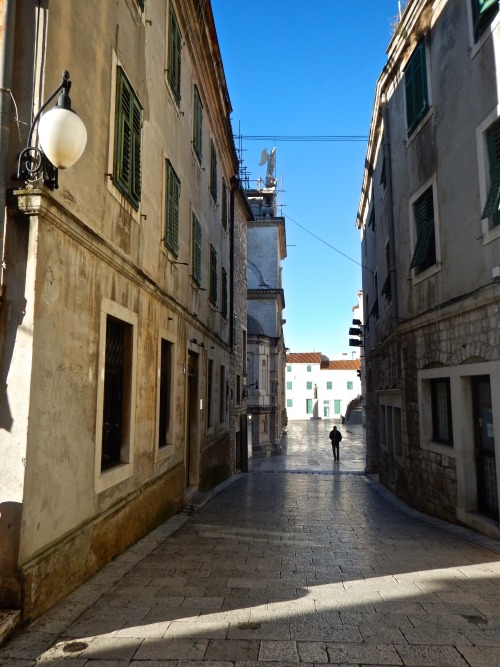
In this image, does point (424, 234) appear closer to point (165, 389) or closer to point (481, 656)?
point (165, 389)

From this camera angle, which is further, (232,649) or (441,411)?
(441,411)

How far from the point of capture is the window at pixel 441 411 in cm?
938

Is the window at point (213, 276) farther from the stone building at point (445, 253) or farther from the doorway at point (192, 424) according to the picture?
the stone building at point (445, 253)

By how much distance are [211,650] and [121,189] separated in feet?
16.8

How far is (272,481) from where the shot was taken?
1561cm

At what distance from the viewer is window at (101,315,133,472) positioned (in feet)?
20.2

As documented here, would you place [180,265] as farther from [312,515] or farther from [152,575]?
[152,575]

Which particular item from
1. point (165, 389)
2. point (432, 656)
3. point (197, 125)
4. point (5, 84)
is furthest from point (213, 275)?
point (432, 656)

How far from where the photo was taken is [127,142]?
6.62 metres

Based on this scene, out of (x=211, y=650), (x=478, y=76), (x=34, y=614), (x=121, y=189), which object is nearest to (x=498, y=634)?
(x=211, y=650)

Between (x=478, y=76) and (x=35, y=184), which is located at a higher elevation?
(x=478, y=76)

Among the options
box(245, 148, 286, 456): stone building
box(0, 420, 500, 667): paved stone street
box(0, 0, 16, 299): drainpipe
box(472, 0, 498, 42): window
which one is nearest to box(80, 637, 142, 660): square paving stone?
box(0, 420, 500, 667): paved stone street

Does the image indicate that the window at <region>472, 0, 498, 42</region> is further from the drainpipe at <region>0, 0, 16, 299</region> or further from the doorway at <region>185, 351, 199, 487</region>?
the doorway at <region>185, 351, 199, 487</region>

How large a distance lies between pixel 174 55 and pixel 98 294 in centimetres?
611
